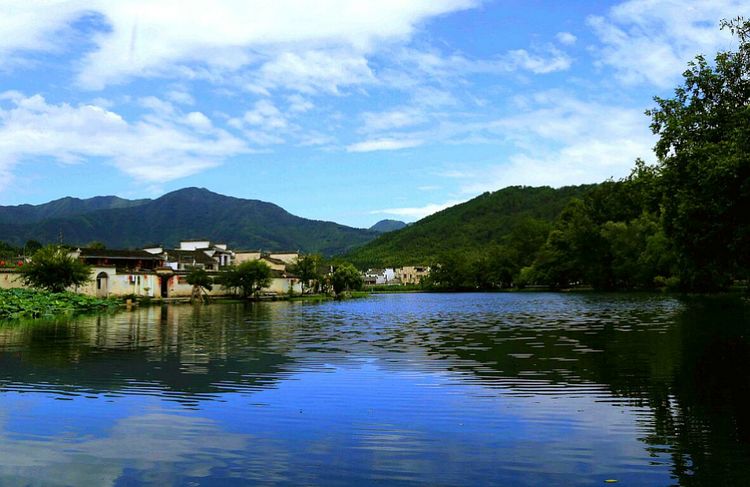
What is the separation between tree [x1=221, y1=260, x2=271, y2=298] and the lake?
7183 centimetres

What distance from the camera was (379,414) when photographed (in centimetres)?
1377

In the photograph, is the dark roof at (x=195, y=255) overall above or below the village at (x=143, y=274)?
above

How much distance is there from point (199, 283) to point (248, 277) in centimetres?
800

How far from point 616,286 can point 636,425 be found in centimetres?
11970

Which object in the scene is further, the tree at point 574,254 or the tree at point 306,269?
the tree at point 574,254

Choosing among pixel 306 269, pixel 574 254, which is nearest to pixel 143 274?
pixel 306 269

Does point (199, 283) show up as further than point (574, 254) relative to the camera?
No

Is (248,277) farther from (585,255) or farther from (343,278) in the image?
(585,255)

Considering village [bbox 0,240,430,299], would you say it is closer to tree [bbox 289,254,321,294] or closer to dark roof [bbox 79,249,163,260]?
dark roof [bbox 79,249,163,260]

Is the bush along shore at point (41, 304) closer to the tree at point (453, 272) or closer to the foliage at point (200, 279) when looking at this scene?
the foliage at point (200, 279)

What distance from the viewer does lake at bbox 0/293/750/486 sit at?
9695 millimetres

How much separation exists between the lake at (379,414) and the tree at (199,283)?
67.2 m

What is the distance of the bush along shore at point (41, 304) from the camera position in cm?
5403

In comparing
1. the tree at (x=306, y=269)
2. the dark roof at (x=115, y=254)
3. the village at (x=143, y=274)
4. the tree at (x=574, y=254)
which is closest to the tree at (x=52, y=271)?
the village at (x=143, y=274)
